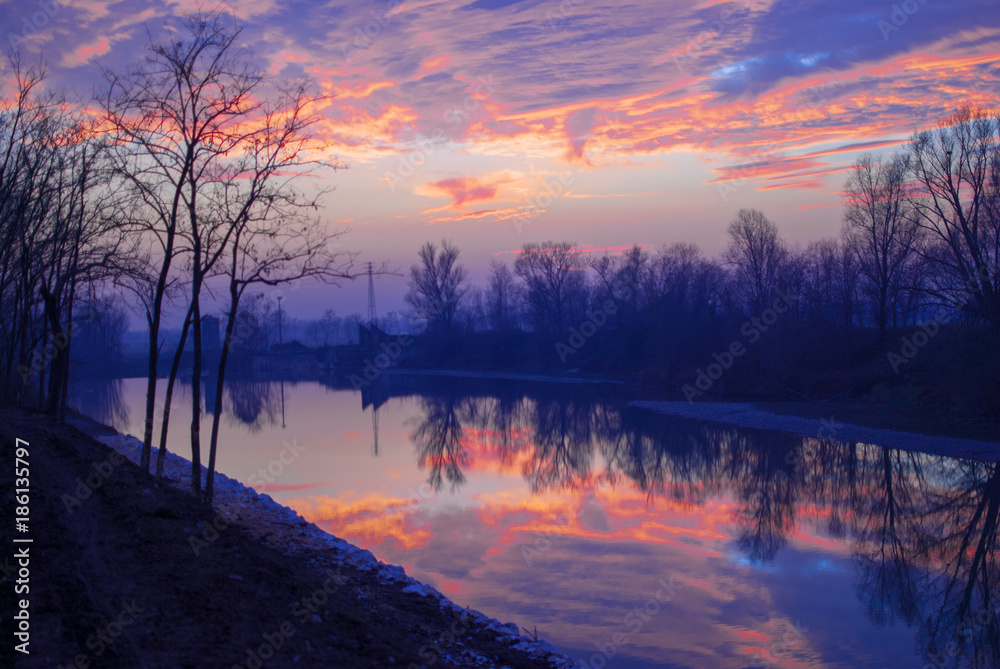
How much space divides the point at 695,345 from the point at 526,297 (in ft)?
126

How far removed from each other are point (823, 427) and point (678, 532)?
15558 millimetres

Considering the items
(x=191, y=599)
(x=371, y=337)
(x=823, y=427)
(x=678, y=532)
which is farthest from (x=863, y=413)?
(x=371, y=337)

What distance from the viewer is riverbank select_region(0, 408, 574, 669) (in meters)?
5.49

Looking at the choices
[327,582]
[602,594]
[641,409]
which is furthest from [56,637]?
[641,409]

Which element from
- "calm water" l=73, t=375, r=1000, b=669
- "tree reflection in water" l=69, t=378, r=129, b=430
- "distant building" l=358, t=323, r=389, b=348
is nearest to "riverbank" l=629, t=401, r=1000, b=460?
"calm water" l=73, t=375, r=1000, b=669

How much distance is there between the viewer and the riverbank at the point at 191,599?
5492mm

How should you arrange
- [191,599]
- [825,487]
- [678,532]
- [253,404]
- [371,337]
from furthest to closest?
[371,337], [253,404], [825,487], [678,532], [191,599]

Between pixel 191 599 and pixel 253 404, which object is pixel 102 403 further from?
pixel 191 599

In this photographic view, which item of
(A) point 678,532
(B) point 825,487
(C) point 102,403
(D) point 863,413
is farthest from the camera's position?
(C) point 102,403

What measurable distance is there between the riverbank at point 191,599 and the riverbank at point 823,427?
17827 mm

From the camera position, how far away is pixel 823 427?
88.3 feet

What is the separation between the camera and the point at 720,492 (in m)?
17.6

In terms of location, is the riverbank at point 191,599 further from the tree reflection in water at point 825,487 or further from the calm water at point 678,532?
the tree reflection in water at point 825,487

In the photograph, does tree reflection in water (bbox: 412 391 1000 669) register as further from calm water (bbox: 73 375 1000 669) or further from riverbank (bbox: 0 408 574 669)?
riverbank (bbox: 0 408 574 669)
